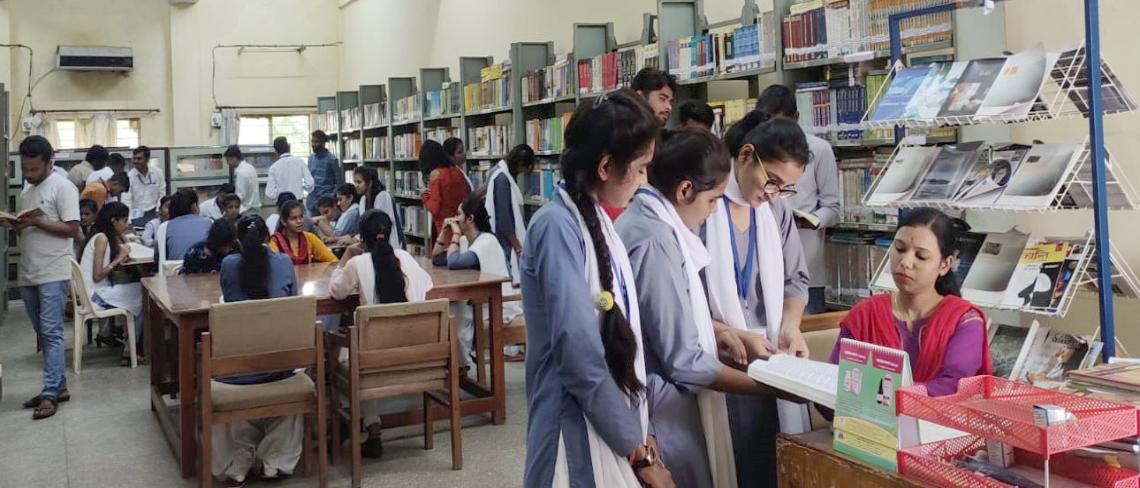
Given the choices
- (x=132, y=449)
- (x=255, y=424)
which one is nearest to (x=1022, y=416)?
(x=255, y=424)

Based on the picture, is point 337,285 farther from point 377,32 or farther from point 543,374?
point 377,32

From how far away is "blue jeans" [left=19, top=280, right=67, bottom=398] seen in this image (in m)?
5.16

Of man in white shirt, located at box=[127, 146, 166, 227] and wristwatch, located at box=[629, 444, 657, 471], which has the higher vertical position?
man in white shirt, located at box=[127, 146, 166, 227]

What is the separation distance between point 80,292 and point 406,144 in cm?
451

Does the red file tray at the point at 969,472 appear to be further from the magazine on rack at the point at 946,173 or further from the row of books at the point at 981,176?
the magazine on rack at the point at 946,173

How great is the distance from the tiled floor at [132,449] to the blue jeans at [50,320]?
0.20 m

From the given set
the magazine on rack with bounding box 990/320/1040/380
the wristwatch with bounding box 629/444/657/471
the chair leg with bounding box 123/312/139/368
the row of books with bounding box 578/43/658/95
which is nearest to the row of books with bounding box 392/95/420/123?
the row of books with bounding box 578/43/658/95

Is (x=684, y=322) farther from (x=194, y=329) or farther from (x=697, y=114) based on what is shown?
(x=194, y=329)

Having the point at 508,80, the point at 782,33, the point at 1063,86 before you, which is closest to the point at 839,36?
the point at 782,33

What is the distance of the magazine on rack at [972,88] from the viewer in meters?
2.79

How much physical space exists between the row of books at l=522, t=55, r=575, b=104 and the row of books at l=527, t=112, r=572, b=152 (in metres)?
0.17

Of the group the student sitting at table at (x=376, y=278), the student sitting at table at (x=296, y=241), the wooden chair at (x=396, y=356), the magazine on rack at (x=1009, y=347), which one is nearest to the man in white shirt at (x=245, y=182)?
the student sitting at table at (x=296, y=241)

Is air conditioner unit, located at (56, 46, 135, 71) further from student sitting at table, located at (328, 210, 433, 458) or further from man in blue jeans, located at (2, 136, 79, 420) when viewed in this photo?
student sitting at table, located at (328, 210, 433, 458)

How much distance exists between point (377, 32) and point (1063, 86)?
10.5 meters
